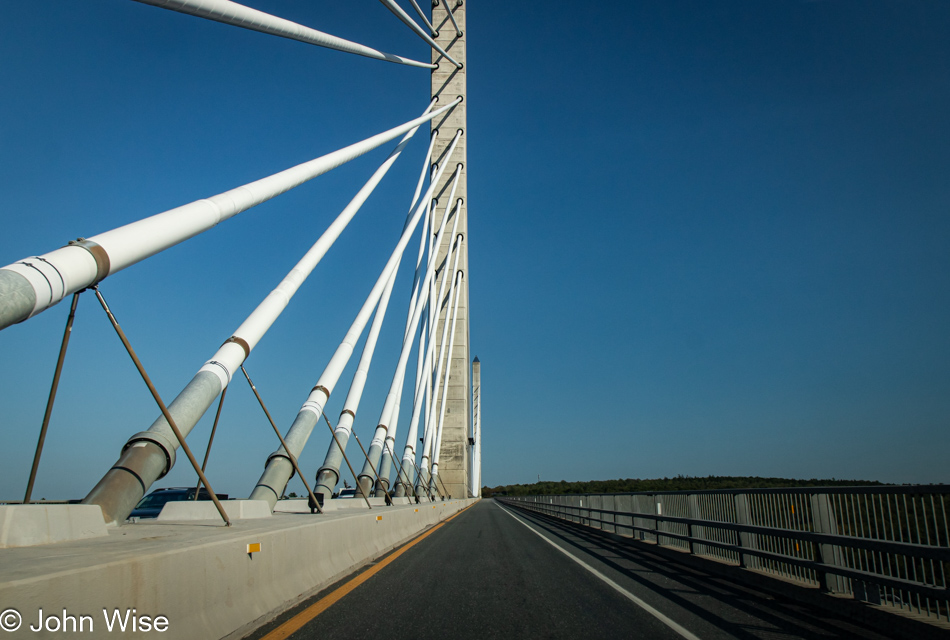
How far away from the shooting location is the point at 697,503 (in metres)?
10.8

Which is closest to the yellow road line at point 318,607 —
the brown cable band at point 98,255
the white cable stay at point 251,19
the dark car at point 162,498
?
the brown cable band at point 98,255

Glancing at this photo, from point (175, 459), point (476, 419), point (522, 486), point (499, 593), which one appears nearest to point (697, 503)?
point (499, 593)

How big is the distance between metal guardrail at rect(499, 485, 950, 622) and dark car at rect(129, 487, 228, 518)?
382 inches

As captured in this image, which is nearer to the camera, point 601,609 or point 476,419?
point 601,609

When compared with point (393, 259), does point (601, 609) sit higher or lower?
lower

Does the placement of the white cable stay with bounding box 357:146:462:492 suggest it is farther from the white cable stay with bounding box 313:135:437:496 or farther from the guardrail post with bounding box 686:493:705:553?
the guardrail post with bounding box 686:493:705:553

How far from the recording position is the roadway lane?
196 inches

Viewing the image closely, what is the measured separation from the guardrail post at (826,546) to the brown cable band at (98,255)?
7550 mm

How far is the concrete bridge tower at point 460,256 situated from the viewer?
130 ft

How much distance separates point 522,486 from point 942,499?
542ft

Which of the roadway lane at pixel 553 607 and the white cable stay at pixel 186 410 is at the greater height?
the white cable stay at pixel 186 410

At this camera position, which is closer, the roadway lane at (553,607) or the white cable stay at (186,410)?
the roadway lane at (553,607)

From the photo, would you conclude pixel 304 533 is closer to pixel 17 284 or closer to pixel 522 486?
pixel 17 284

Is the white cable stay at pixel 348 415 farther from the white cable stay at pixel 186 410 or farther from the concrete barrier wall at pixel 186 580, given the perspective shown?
the concrete barrier wall at pixel 186 580
